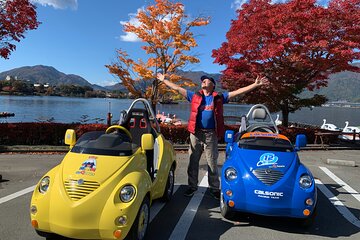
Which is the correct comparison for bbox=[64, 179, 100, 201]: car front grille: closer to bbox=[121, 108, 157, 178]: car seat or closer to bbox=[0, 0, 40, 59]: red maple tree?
bbox=[121, 108, 157, 178]: car seat

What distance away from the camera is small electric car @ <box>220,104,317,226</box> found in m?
4.18

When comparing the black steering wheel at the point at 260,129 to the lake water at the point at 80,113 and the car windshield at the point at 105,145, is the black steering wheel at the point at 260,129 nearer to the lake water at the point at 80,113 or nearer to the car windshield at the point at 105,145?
the car windshield at the point at 105,145

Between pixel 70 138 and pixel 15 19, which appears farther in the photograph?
pixel 15 19

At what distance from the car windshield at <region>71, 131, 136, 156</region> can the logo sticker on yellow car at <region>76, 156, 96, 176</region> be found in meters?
0.17

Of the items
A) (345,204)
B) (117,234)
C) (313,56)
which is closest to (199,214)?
(117,234)

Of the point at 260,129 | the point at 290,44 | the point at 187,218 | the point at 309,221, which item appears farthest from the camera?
the point at 290,44

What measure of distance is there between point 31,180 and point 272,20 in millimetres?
10776

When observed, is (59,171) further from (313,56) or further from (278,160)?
(313,56)

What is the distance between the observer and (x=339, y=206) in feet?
18.6

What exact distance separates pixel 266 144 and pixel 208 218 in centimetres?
149

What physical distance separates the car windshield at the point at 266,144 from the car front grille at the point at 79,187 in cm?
264

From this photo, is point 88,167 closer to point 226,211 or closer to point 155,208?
point 155,208

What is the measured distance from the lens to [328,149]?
13.9 meters

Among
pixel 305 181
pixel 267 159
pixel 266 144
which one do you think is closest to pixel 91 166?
pixel 267 159
